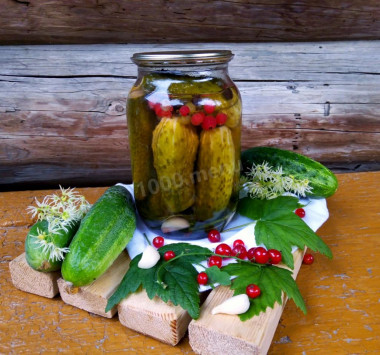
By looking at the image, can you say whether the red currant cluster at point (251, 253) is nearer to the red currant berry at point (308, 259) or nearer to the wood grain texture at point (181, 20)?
the red currant berry at point (308, 259)

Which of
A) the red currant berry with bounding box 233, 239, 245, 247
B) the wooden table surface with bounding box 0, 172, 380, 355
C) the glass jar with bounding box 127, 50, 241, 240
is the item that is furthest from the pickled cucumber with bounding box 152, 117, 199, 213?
the wooden table surface with bounding box 0, 172, 380, 355

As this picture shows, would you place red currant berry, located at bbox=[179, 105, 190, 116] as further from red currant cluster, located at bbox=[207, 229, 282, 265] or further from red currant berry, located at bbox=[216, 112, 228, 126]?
red currant cluster, located at bbox=[207, 229, 282, 265]

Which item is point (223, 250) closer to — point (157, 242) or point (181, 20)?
point (157, 242)

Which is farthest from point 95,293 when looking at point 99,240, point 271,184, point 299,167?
point 299,167

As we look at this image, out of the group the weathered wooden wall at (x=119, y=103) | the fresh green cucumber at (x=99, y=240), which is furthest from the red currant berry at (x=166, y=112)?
the weathered wooden wall at (x=119, y=103)

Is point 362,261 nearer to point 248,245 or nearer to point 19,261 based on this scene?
point 248,245

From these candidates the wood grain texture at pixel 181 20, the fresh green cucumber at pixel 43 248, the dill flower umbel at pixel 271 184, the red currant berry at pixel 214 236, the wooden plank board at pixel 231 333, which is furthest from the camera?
the wood grain texture at pixel 181 20
